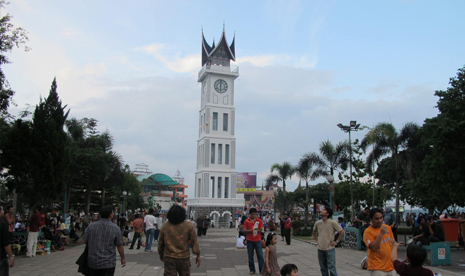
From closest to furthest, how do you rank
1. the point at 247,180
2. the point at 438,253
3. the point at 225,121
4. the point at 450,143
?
the point at 438,253 < the point at 450,143 < the point at 225,121 < the point at 247,180

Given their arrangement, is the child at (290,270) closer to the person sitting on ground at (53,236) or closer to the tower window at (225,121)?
the person sitting on ground at (53,236)

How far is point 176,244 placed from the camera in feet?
19.5

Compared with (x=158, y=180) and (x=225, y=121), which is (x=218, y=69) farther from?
(x=158, y=180)

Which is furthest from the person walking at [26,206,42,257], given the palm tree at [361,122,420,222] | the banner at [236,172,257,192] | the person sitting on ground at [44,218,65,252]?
the banner at [236,172,257,192]

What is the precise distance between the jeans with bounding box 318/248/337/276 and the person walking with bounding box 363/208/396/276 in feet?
6.91

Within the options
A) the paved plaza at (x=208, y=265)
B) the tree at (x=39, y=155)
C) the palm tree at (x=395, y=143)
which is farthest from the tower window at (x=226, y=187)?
the paved plaza at (x=208, y=265)

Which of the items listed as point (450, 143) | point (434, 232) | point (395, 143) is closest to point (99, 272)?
point (434, 232)

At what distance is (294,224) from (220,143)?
29.8m

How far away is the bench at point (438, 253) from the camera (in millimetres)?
12219

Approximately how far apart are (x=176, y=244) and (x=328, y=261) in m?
3.42

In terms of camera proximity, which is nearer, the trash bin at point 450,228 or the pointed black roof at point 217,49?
the trash bin at point 450,228

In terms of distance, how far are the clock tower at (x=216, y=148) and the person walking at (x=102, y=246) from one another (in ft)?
168

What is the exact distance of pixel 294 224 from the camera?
103 ft

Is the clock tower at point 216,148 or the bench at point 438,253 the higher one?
the clock tower at point 216,148
